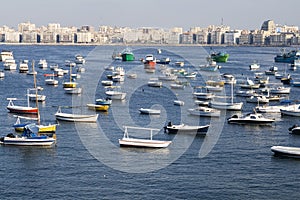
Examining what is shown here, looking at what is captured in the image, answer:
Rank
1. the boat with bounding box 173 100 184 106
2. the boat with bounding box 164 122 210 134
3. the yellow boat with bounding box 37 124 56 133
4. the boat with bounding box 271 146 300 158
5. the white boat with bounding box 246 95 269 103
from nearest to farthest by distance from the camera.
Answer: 1. the boat with bounding box 271 146 300 158
2. the yellow boat with bounding box 37 124 56 133
3. the boat with bounding box 164 122 210 134
4. the boat with bounding box 173 100 184 106
5. the white boat with bounding box 246 95 269 103

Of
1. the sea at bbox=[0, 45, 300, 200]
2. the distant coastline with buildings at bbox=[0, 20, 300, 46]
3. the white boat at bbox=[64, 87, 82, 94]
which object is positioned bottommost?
the sea at bbox=[0, 45, 300, 200]

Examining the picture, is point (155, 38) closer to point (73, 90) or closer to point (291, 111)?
point (73, 90)

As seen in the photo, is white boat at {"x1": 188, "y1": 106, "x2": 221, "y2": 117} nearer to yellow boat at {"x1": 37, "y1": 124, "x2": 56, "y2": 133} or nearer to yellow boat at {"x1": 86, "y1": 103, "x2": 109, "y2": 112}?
yellow boat at {"x1": 86, "y1": 103, "x2": 109, "y2": 112}

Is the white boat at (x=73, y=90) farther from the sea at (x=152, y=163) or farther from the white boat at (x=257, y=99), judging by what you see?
the white boat at (x=257, y=99)

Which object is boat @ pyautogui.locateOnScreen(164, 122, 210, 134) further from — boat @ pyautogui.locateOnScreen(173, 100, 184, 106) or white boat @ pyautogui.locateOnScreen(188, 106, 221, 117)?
boat @ pyautogui.locateOnScreen(173, 100, 184, 106)

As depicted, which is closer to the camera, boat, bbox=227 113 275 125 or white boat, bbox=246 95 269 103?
boat, bbox=227 113 275 125

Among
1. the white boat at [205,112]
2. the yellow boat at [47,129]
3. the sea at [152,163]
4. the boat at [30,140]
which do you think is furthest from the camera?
the white boat at [205,112]

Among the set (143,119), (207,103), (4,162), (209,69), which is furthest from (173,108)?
(209,69)

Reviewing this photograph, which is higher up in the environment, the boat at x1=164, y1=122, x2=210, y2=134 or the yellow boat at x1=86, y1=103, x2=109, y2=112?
the yellow boat at x1=86, y1=103, x2=109, y2=112

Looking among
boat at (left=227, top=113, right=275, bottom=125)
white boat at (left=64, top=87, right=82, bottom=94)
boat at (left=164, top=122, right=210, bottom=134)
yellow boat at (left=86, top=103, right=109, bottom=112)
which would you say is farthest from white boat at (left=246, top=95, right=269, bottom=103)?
boat at (left=164, top=122, right=210, bottom=134)

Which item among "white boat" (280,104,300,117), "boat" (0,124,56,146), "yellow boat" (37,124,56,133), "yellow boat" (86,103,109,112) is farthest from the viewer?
"yellow boat" (86,103,109,112)

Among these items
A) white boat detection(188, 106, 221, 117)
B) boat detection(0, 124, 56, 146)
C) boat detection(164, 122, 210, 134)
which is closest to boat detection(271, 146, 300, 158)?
boat detection(164, 122, 210, 134)

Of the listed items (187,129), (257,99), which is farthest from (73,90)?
(187,129)

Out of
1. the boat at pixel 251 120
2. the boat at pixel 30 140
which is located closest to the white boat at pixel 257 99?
the boat at pixel 251 120
